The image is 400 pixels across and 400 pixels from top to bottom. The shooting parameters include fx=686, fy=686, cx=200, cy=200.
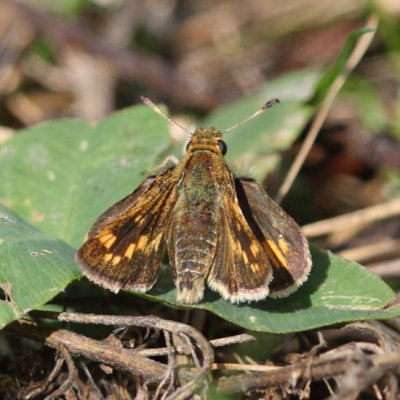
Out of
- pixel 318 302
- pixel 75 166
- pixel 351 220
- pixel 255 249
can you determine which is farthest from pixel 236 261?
pixel 351 220

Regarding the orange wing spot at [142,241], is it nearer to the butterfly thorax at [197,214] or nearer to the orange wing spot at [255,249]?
the butterfly thorax at [197,214]

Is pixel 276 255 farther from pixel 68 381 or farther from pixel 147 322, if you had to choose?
pixel 68 381

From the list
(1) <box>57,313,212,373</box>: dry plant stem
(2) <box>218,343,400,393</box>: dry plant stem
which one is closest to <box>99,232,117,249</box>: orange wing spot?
(1) <box>57,313,212,373</box>: dry plant stem

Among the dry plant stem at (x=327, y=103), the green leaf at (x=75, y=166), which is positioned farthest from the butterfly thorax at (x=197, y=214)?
the dry plant stem at (x=327, y=103)

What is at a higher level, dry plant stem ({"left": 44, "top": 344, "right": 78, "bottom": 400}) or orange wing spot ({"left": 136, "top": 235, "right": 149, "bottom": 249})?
orange wing spot ({"left": 136, "top": 235, "right": 149, "bottom": 249})

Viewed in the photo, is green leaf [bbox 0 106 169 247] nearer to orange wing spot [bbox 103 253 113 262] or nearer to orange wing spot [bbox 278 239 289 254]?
orange wing spot [bbox 103 253 113 262]

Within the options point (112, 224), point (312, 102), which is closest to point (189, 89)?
point (312, 102)

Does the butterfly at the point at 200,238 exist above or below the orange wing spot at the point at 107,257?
above
